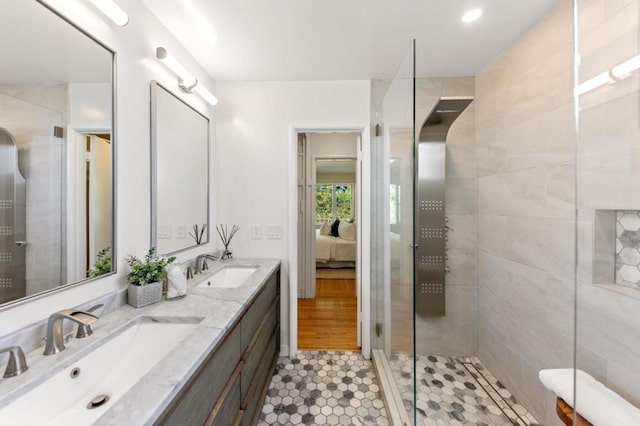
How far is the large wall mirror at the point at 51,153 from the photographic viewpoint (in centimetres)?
80

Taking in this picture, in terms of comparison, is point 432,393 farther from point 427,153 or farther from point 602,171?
point 427,153

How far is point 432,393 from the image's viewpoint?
1.73 m

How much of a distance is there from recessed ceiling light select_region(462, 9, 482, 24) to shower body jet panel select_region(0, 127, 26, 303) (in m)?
2.15

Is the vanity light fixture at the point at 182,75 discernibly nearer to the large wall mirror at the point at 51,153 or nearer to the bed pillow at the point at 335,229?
the large wall mirror at the point at 51,153

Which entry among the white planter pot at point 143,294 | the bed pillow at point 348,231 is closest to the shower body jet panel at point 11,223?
the white planter pot at point 143,294

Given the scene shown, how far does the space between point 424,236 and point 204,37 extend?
2.20 metres

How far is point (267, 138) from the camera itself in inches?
88.7

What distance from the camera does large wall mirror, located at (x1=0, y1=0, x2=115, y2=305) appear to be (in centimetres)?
80

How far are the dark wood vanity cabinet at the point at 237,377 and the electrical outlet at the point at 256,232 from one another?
0.45 meters

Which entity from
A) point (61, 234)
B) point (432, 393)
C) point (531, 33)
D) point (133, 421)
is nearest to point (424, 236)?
point (432, 393)

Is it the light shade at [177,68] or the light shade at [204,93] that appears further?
the light shade at [204,93]

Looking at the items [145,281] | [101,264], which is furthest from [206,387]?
[101,264]

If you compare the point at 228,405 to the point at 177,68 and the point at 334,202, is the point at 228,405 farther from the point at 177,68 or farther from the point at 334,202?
the point at 334,202

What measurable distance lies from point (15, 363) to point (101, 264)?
1.58 feet
